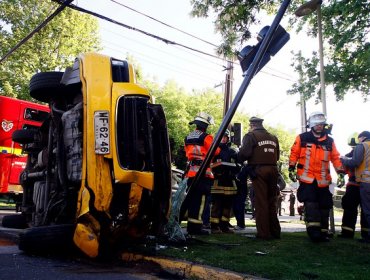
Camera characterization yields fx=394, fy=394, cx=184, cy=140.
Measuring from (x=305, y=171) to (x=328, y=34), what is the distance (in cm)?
567

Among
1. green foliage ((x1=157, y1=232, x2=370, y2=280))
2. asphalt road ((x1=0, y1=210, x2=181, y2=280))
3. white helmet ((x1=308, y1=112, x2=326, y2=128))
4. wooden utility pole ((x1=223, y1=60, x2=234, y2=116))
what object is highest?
wooden utility pole ((x1=223, y1=60, x2=234, y2=116))

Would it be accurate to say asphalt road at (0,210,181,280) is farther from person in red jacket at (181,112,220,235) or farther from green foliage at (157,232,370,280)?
person in red jacket at (181,112,220,235)

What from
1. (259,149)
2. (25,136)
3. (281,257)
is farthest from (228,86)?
(281,257)

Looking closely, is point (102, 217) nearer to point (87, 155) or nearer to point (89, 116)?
point (87, 155)

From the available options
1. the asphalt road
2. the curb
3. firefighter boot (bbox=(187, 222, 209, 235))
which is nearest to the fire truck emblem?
the asphalt road

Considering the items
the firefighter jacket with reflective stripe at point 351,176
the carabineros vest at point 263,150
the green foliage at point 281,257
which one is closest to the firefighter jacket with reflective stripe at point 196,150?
the carabineros vest at point 263,150

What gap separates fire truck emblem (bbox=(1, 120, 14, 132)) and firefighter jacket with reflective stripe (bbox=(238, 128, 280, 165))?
21.5 ft

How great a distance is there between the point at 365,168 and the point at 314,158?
108 centimetres

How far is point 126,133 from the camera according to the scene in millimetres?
3918

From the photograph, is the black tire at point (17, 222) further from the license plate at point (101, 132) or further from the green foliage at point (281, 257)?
the license plate at point (101, 132)

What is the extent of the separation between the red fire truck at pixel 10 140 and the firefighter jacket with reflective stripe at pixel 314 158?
655 centimetres

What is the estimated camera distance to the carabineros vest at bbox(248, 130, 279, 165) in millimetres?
6059

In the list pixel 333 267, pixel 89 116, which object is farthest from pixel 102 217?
pixel 333 267

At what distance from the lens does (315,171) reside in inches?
233
